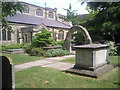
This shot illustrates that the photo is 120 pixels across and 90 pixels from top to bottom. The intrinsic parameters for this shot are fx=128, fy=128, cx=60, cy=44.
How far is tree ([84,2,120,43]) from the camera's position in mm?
13914

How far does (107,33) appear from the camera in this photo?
56.1 feet

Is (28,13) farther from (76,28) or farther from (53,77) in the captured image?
(53,77)

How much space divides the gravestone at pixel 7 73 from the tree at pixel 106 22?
12.1 meters

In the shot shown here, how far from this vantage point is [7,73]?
156 inches

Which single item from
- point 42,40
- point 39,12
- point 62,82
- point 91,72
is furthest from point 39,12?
point 62,82

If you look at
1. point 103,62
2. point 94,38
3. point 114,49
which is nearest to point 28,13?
point 94,38

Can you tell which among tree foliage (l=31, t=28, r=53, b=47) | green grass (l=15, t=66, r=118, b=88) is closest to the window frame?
tree foliage (l=31, t=28, r=53, b=47)

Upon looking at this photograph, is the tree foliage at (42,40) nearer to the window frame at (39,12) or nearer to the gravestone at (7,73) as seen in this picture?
the gravestone at (7,73)

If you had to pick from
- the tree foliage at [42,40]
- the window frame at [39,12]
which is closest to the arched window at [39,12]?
the window frame at [39,12]

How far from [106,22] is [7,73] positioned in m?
13.3

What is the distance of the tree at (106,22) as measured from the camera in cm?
1391

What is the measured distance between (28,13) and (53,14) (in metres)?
11.5

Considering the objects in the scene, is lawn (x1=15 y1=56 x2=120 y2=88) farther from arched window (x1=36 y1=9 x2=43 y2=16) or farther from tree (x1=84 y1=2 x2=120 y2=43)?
arched window (x1=36 y1=9 x2=43 y2=16)

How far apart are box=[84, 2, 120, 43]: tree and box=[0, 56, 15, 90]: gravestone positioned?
1213cm
